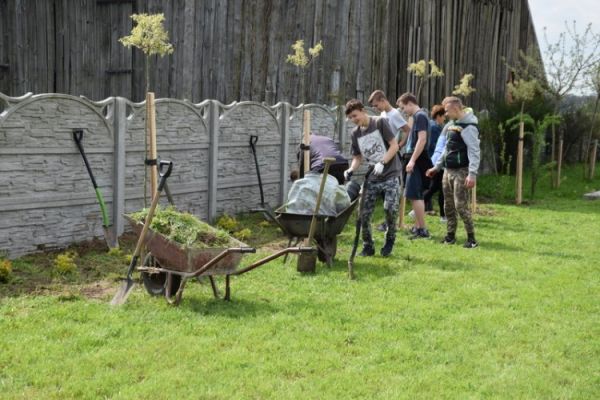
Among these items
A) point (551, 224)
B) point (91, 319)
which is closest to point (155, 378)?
point (91, 319)

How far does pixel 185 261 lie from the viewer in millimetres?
6359

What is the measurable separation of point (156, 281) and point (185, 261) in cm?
57

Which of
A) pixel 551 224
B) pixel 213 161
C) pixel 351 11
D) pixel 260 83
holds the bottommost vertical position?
pixel 551 224

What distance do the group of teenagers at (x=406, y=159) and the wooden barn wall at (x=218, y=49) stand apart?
3639 millimetres

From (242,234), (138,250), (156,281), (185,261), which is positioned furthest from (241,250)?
(242,234)

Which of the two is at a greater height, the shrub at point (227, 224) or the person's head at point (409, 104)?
the person's head at point (409, 104)

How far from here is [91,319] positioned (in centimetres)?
605

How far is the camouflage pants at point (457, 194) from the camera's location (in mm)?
9672

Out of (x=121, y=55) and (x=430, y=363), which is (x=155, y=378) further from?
(x=121, y=55)

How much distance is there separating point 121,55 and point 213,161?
5337mm

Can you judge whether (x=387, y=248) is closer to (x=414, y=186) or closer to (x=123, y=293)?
(x=414, y=186)

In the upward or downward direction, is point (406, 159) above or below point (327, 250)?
above

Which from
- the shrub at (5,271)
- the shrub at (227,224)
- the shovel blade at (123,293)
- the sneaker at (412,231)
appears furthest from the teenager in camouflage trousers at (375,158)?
the shrub at (5,271)

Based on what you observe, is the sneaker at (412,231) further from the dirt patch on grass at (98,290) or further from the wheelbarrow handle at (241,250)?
the wheelbarrow handle at (241,250)
